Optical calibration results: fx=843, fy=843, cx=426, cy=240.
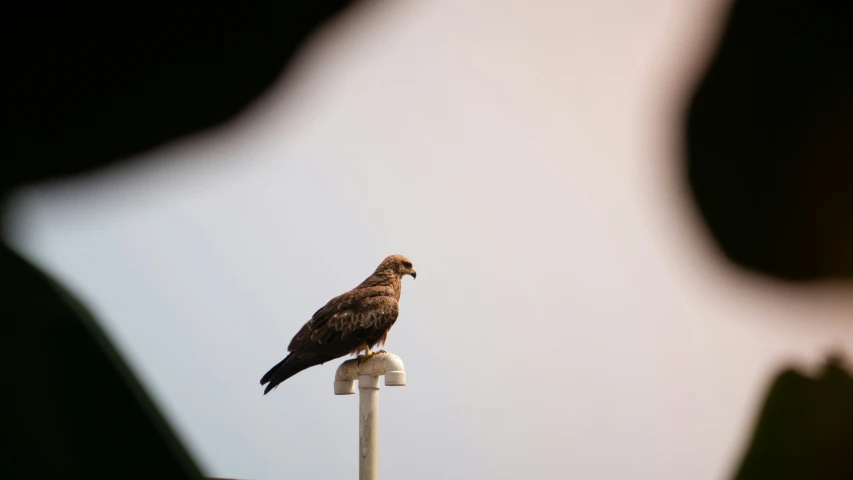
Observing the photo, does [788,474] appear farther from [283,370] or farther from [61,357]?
[61,357]

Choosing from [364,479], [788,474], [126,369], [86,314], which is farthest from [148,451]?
[788,474]

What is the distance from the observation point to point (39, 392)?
12.5ft

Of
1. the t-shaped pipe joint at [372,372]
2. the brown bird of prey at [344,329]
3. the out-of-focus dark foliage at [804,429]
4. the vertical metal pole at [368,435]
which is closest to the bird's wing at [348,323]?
the brown bird of prey at [344,329]

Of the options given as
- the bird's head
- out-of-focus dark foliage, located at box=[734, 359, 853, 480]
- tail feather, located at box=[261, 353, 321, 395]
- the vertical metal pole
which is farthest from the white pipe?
out-of-focus dark foliage, located at box=[734, 359, 853, 480]

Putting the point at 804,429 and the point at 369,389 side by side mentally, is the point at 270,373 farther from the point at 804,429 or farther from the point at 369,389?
the point at 804,429

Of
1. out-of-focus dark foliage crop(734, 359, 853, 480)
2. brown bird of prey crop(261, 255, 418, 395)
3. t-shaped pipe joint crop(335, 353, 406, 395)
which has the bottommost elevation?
out-of-focus dark foliage crop(734, 359, 853, 480)

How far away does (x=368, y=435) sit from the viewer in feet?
17.4

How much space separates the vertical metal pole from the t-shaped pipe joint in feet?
0.43

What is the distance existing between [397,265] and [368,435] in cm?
205

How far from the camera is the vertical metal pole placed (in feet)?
17.2

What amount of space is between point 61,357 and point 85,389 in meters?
0.20

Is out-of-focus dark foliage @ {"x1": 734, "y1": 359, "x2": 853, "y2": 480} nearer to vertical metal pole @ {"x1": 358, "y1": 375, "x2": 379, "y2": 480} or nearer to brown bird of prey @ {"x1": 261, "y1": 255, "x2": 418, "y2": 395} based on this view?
vertical metal pole @ {"x1": 358, "y1": 375, "x2": 379, "y2": 480}

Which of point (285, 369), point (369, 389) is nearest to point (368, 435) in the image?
point (369, 389)

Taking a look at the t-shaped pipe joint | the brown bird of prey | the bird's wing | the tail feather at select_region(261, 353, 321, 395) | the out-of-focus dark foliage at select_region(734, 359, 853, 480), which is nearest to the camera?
the out-of-focus dark foliage at select_region(734, 359, 853, 480)
